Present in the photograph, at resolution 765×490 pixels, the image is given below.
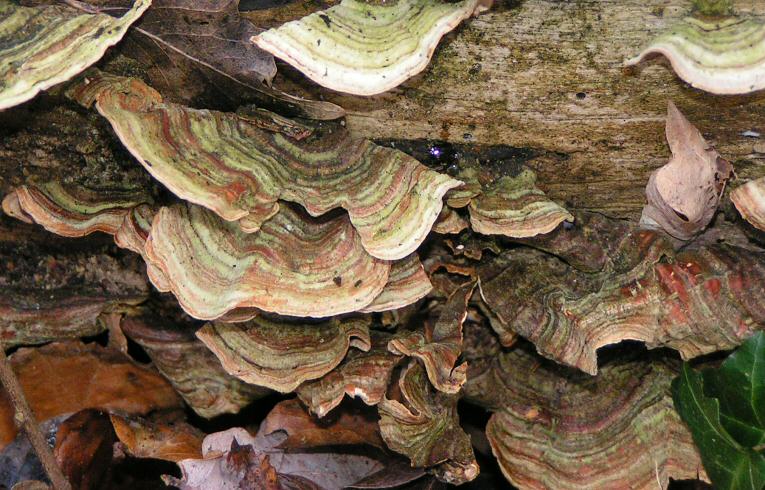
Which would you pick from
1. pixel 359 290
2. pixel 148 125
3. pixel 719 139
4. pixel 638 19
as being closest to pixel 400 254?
pixel 359 290

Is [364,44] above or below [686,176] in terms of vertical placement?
above

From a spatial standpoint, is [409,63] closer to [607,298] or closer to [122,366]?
[607,298]

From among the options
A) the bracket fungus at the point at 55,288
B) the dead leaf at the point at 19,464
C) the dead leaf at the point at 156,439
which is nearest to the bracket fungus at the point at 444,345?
the dead leaf at the point at 156,439

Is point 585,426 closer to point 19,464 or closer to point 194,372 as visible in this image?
point 194,372

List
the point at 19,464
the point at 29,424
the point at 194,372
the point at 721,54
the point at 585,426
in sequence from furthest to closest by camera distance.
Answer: the point at 194,372 → the point at 19,464 → the point at 585,426 → the point at 29,424 → the point at 721,54

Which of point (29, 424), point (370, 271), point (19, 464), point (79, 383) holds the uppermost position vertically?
point (370, 271)

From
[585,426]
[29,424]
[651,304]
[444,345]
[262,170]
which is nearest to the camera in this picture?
[262,170]

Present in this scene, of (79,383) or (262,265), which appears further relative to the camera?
(79,383)

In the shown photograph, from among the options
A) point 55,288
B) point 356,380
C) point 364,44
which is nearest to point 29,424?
point 55,288

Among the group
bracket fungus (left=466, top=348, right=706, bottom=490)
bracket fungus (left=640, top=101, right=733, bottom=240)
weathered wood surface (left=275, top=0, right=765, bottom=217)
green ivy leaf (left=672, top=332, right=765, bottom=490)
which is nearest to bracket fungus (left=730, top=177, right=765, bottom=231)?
bracket fungus (left=640, top=101, right=733, bottom=240)
